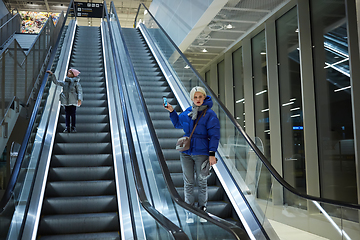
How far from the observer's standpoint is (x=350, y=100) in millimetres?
6250

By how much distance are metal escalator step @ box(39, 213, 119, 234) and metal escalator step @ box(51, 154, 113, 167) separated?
1.36 m

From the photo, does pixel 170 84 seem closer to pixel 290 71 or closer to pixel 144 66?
pixel 144 66

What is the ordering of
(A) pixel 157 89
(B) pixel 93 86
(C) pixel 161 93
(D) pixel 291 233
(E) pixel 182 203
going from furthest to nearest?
(B) pixel 93 86
(A) pixel 157 89
(C) pixel 161 93
(D) pixel 291 233
(E) pixel 182 203

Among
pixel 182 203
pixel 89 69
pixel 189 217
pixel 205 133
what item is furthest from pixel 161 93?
pixel 189 217

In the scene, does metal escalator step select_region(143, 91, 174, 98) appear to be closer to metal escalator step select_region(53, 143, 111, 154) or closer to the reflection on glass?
metal escalator step select_region(53, 143, 111, 154)

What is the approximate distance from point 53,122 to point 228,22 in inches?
223

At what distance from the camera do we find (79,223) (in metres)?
4.56

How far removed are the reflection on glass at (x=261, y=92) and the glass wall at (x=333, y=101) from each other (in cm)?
242

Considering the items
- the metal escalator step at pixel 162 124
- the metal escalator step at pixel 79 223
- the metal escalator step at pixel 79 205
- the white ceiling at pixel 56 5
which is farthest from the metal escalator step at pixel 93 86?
the white ceiling at pixel 56 5

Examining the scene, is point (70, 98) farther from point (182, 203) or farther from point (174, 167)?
point (182, 203)

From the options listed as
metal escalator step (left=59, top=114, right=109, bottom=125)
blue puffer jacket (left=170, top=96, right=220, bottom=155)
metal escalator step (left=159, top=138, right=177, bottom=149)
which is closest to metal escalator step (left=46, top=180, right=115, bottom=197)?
metal escalator step (left=159, top=138, right=177, bottom=149)

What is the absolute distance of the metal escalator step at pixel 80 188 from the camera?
5.15 metres

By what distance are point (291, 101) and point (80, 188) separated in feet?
18.1

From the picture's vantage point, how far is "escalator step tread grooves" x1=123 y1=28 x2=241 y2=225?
5.05m
